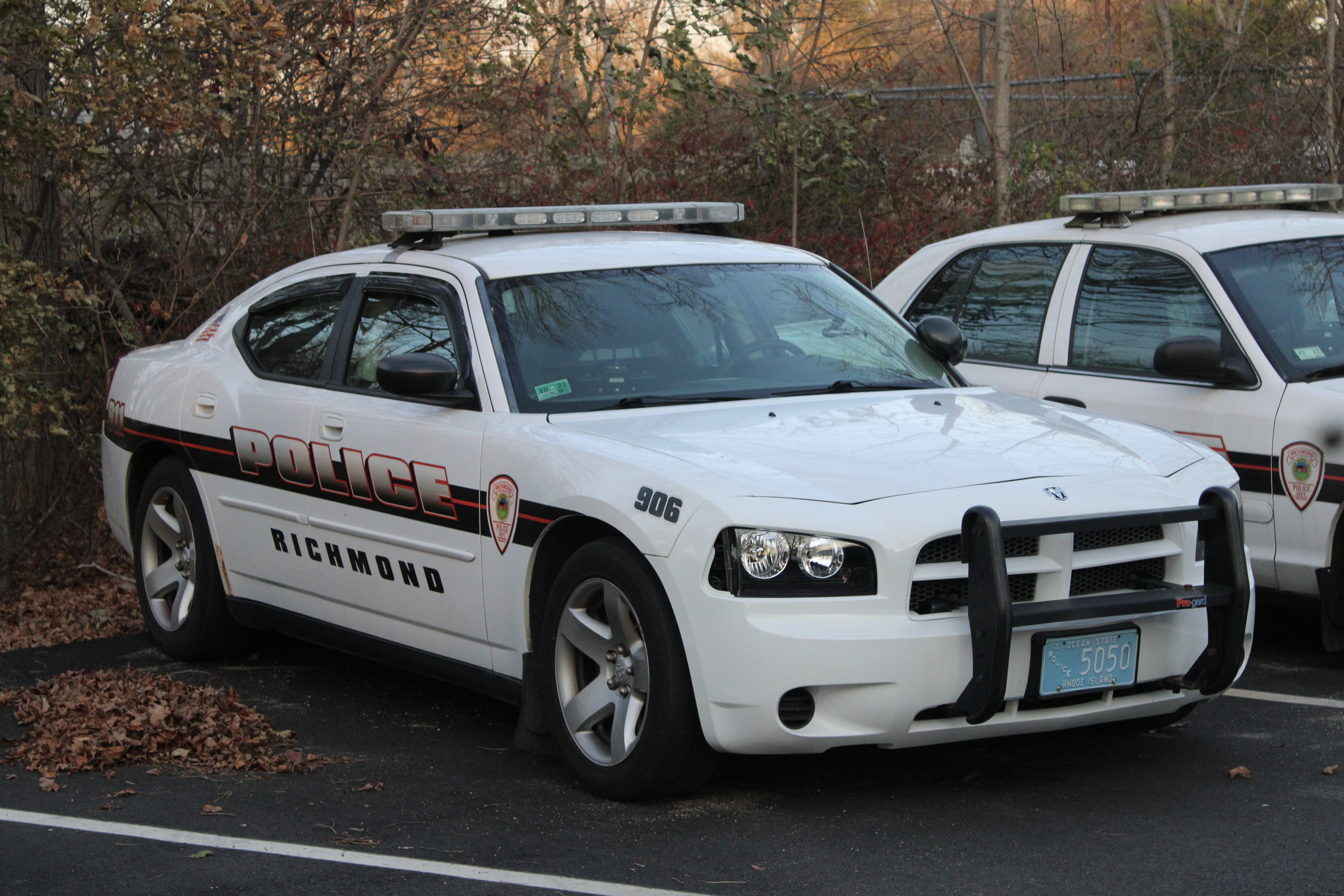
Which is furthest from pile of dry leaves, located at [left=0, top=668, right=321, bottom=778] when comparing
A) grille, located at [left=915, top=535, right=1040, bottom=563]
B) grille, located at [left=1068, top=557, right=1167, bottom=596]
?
grille, located at [left=1068, top=557, right=1167, bottom=596]

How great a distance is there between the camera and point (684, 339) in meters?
5.78

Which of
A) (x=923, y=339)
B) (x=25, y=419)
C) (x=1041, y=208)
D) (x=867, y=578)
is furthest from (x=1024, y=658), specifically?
(x=1041, y=208)

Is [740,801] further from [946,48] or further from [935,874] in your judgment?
[946,48]

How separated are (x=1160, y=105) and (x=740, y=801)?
10874 millimetres

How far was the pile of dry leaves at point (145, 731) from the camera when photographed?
5410 mm

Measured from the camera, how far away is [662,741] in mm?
4625

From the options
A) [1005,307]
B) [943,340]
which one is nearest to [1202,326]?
[1005,307]

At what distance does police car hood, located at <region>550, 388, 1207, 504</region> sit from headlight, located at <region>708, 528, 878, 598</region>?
12cm

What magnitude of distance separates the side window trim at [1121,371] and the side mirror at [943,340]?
1.08 m

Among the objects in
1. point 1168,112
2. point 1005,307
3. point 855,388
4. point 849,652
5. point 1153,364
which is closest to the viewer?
point 849,652

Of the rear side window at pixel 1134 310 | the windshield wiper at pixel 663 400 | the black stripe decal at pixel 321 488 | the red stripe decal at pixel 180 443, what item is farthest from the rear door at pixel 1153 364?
the red stripe decal at pixel 180 443

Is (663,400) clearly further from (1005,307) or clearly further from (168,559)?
(168,559)

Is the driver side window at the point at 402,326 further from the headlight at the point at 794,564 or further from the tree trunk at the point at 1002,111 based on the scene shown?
the tree trunk at the point at 1002,111

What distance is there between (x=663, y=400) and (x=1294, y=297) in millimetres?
2939
